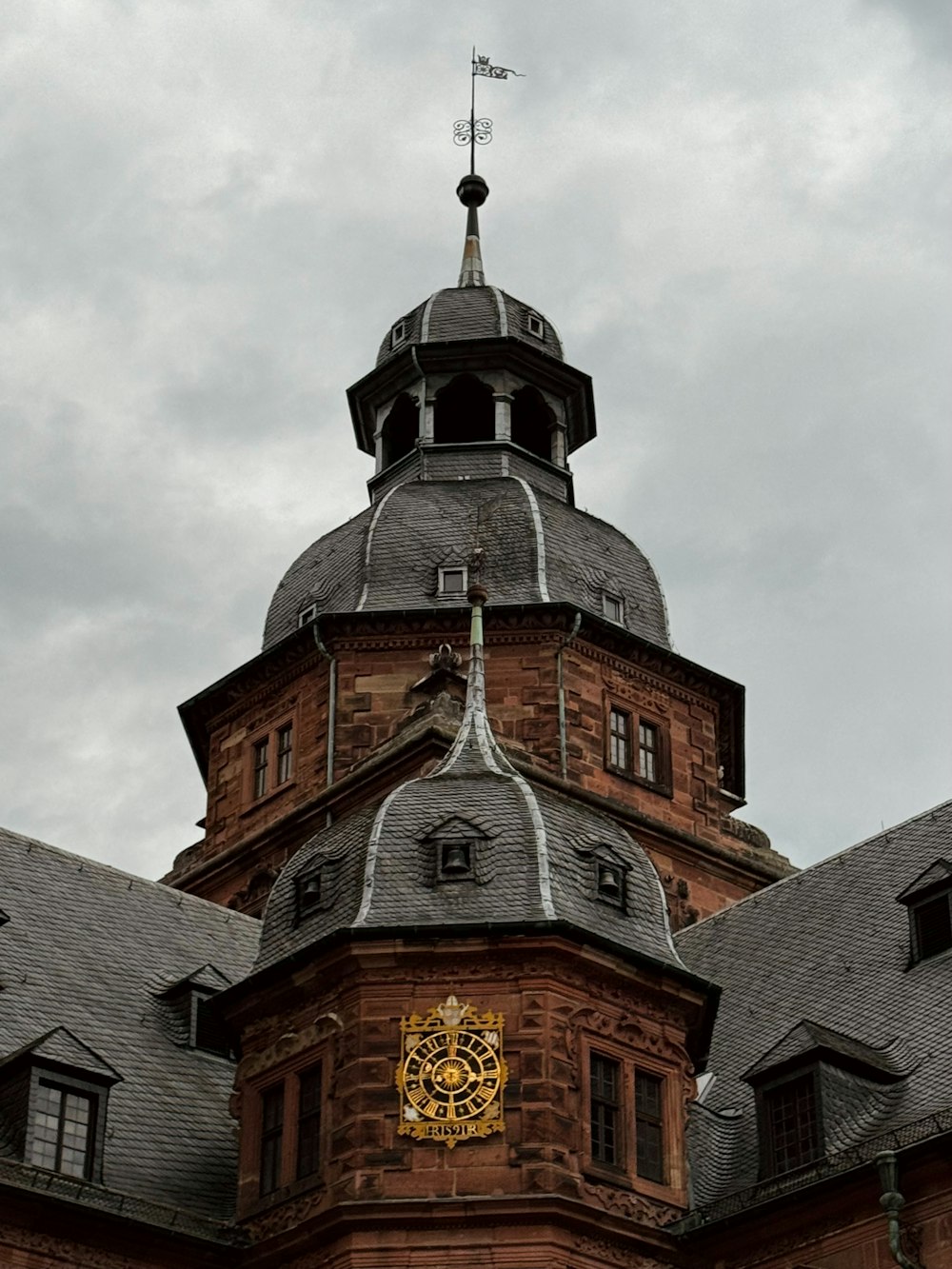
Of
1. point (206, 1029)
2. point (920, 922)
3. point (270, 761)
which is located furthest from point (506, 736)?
point (920, 922)

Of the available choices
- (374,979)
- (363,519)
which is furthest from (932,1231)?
(363,519)

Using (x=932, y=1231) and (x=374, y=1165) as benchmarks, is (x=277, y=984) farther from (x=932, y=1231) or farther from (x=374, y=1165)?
(x=932, y=1231)

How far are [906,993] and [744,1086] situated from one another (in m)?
2.39

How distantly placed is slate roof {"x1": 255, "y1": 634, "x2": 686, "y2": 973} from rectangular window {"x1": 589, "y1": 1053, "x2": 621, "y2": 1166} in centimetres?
142

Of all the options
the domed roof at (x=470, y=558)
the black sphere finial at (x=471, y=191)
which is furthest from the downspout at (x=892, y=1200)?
the black sphere finial at (x=471, y=191)

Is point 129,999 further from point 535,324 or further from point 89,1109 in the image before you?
point 535,324

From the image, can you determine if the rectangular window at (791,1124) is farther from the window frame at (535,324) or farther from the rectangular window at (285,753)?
the window frame at (535,324)

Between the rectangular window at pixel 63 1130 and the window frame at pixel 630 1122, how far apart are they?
5.81 metres

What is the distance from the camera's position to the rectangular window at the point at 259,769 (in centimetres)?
4184

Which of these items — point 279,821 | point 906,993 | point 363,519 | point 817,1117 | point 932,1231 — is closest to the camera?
point 932,1231

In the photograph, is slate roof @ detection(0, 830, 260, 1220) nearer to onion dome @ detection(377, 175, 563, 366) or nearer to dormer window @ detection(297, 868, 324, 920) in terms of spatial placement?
dormer window @ detection(297, 868, 324, 920)

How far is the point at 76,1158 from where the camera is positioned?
2762 centimetres

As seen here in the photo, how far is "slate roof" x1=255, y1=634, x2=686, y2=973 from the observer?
2798 cm

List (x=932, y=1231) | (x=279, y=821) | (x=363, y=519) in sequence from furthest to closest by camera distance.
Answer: (x=363, y=519) < (x=279, y=821) < (x=932, y=1231)
